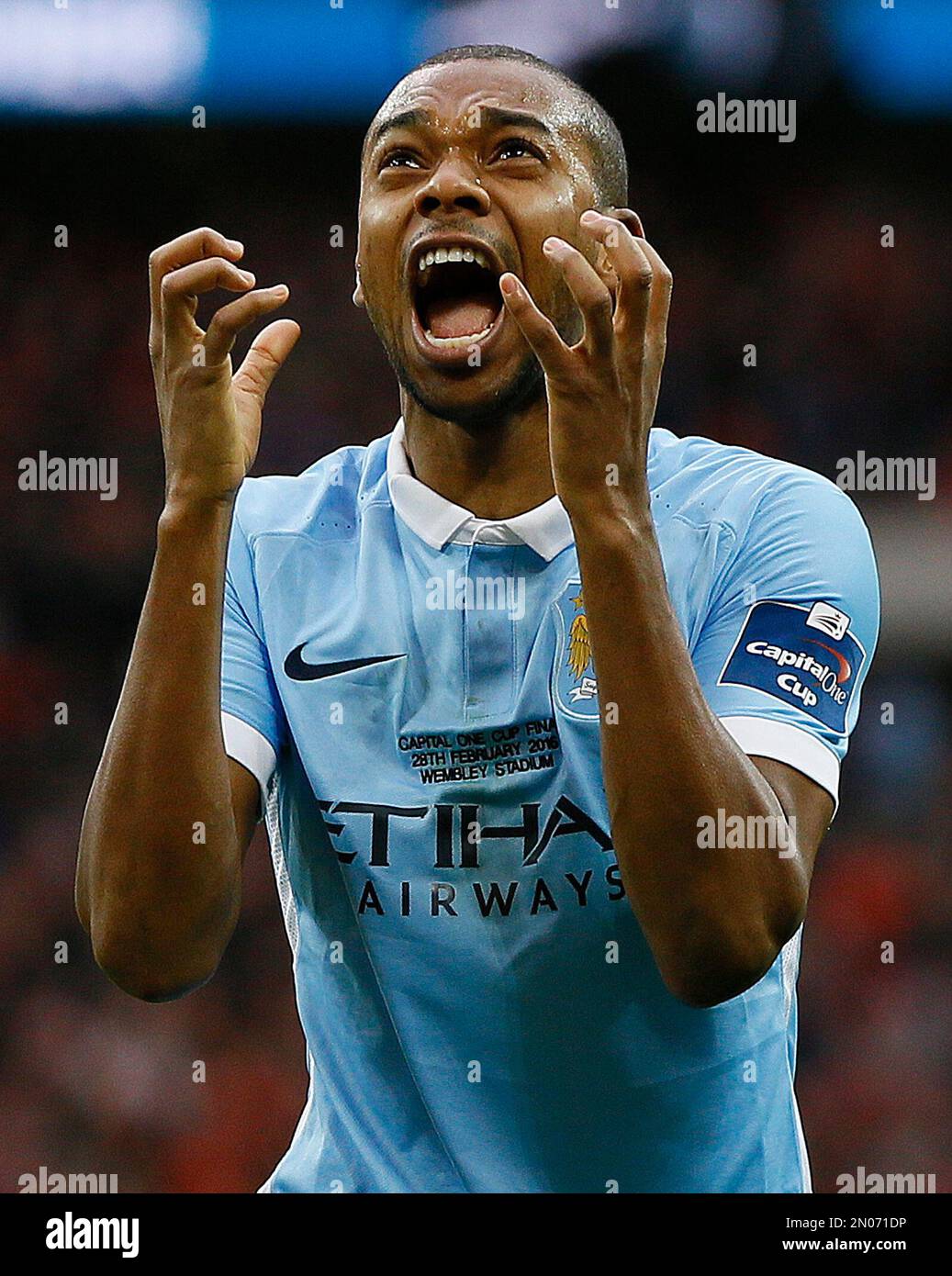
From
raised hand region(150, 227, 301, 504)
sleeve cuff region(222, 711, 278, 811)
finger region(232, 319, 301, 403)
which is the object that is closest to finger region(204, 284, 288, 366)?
raised hand region(150, 227, 301, 504)

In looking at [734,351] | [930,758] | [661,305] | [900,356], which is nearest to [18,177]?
[734,351]

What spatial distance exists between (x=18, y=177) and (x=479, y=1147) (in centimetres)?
426

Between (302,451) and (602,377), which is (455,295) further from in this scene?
(302,451)

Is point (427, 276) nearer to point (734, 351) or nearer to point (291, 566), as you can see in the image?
point (291, 566)

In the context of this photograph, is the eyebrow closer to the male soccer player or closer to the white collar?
the male soccer player

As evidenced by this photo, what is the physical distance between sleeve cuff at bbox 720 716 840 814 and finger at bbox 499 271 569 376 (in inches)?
14.9

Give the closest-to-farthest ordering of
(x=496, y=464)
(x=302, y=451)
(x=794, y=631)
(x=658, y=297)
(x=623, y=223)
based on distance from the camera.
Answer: (x=658, y=297) < (x=794, y=631) < (x=623, y=223) < (x=496, y=464) < (x=302, y=451)

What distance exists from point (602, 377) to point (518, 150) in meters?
0.48

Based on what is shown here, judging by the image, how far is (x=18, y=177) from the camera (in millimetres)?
5164

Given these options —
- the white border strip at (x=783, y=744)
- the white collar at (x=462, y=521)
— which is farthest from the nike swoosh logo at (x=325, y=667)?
the white border strip at (x=783, y=744)

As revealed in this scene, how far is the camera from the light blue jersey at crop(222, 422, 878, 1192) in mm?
1608

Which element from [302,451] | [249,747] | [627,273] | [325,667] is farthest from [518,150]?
[302,451]

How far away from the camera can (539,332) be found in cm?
137

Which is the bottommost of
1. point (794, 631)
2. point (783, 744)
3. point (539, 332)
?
point (783, 744)
